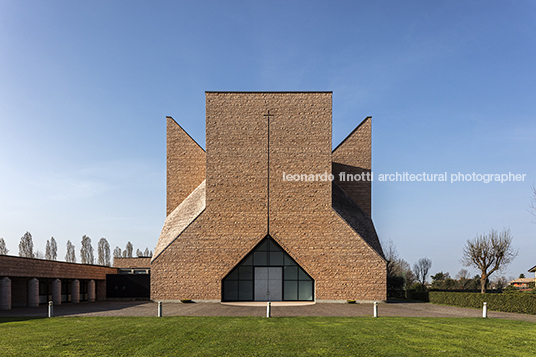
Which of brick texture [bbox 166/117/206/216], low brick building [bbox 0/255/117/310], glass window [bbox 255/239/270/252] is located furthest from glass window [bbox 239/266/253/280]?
low brick building [bbox 0/255/117/310]

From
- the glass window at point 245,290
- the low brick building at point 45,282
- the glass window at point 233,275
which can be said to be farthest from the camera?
the glass window at point 233,275

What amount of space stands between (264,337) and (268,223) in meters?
16.3

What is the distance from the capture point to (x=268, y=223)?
28.8 meters

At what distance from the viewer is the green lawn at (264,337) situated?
10.7 meters

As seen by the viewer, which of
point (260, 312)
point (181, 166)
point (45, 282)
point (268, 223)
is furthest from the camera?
point (181, 166)

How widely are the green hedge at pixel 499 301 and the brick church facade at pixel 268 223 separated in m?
4.68

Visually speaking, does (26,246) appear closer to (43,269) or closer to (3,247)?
(3,247)

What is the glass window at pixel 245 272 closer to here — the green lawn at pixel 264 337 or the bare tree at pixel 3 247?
the green lawn at pixel 264 337

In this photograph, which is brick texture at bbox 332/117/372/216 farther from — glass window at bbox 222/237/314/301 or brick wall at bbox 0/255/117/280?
brick wall at bbox 0/255/117/280

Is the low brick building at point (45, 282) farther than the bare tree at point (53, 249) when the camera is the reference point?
No

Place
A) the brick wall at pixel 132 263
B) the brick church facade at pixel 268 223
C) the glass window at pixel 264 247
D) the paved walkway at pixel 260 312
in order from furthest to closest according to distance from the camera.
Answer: the brick wall at pixel 132 263 → the glass window at pixel 264 247 → the brick church facade at pixel 268 223 → the paved walkway at pixel 260 312

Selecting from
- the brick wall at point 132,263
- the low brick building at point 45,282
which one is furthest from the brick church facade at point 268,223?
the brick wall at point 132,263

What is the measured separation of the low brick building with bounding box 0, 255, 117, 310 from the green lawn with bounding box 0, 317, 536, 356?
8.64 metres

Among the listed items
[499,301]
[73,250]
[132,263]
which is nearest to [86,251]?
[73,250]
